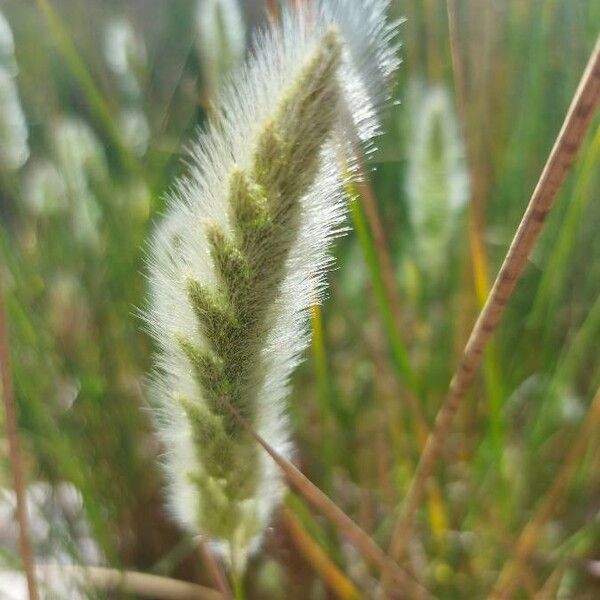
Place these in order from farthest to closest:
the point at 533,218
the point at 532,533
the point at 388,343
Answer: the point at 388,343, the point at 532,533, the point at 533,218

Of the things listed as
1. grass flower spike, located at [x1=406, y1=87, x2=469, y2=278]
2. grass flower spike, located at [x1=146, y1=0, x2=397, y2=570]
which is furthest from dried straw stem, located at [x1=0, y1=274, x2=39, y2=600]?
grass flower spike, located at [x1=406, y1=87, x2=469, y2=278]

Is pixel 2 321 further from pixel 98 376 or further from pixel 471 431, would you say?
pixel 471 431

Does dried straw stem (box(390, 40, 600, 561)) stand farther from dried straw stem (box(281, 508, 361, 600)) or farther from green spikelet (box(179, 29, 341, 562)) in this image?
dried straw stem (box(281, 508, 361, 600))

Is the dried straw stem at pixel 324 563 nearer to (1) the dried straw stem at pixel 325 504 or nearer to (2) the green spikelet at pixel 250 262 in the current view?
(1) the dried straw stem at pixel 325 504

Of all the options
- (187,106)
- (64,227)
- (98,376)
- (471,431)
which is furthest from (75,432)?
(187,106)

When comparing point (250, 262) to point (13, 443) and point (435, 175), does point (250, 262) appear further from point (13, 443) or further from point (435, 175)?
point (435, 175)

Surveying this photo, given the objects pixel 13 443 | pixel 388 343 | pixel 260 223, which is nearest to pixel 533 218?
pixel 260 223

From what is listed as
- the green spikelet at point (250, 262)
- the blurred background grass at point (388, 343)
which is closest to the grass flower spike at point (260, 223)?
the green spikelet at point (250, 262)
